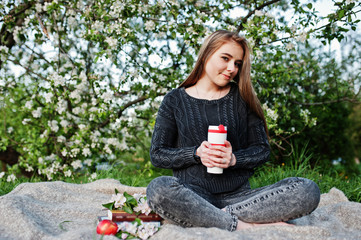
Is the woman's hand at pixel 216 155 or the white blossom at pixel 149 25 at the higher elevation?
the white blossom at pixel 149 25

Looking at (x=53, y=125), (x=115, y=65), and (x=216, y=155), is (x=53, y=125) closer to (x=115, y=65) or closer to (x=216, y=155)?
(x=115, y=65)

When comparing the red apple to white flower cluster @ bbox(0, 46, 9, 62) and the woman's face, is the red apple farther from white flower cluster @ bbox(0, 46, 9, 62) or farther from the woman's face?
white flower cluster @ bbox(0, 46, 9, 62)

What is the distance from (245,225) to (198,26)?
1756 mm

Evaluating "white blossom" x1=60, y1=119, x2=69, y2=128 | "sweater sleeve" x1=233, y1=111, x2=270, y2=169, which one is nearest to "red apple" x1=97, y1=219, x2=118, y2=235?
"sweater sleeve" x1=233, y1=111, x2=270, y2=169

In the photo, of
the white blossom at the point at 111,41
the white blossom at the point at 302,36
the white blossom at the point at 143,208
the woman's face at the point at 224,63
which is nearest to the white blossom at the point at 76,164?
the white blossom at the point at 111,41

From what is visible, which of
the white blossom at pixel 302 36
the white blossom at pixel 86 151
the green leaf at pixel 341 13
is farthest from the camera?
the white blossom at pixel 86 151

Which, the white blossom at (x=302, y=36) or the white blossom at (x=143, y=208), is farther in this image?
the white blossom at (x=302, y=36)

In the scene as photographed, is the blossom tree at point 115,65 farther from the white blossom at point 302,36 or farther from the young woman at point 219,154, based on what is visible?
the young woman at point 219,154

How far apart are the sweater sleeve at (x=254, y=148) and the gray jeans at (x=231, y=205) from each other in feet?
0.70

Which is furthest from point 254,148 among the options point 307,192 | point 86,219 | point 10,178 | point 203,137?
point 10,178

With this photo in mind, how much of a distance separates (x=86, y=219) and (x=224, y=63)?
1300 mm

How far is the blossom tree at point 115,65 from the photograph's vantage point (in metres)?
2.86

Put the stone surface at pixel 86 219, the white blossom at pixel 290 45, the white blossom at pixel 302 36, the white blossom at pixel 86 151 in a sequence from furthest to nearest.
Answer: the white blossom at pixel 86 151
the white blossom at pixel 290 45
the white blossom at pixel 302 36
the stone surface at pixel 86 219

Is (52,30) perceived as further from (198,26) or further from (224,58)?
(224,58)
